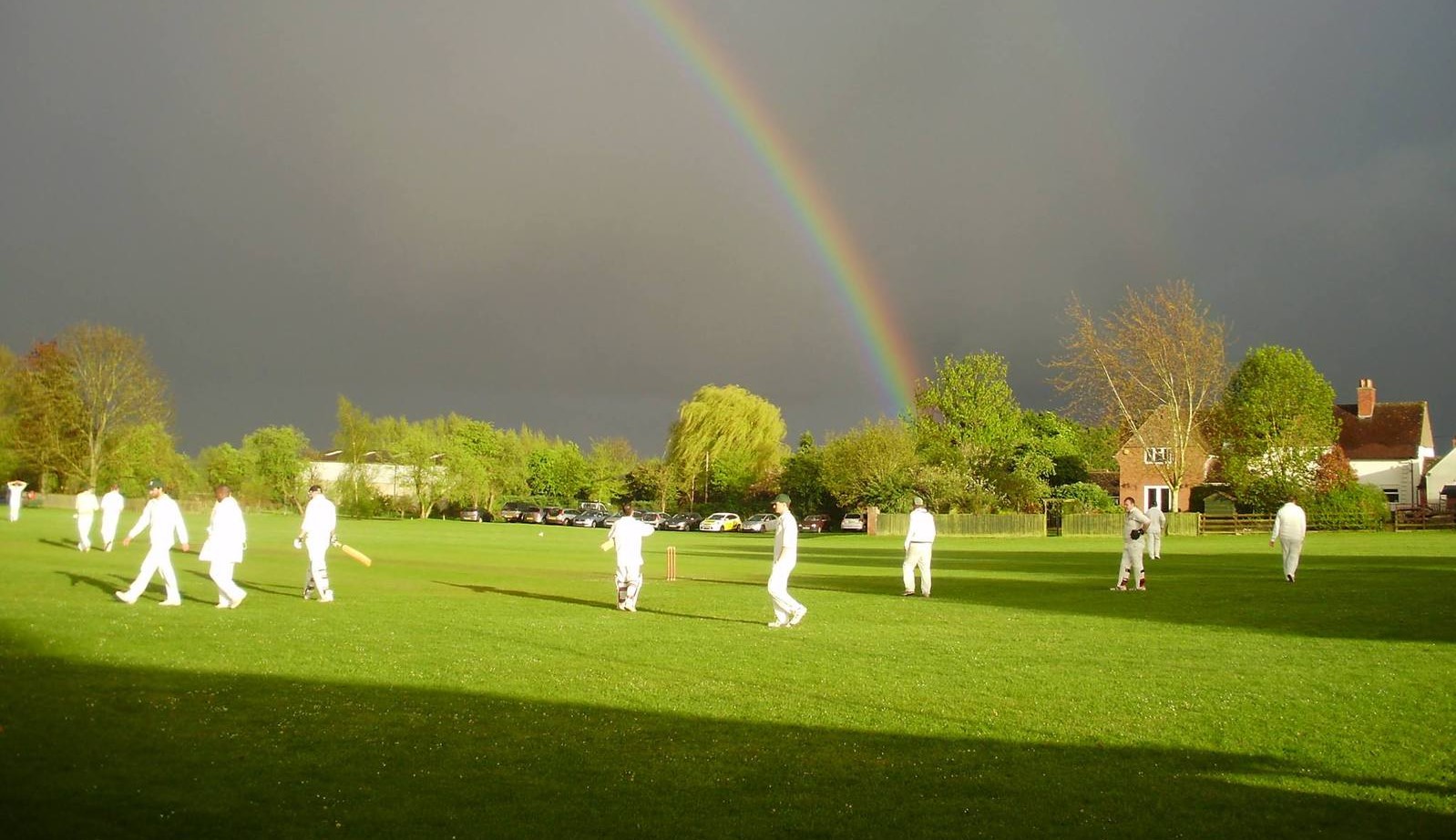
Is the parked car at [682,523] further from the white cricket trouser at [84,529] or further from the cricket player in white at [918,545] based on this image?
the cricket player in white at [918,545]

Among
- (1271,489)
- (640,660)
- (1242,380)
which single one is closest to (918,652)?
(640,660)

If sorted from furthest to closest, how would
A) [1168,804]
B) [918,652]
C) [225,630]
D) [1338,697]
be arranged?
1. [225,630]
2. [918,652]
3. [1338,697]
4. [1168,804]

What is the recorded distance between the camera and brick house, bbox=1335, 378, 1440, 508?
9144cm

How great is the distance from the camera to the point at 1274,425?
7138cm

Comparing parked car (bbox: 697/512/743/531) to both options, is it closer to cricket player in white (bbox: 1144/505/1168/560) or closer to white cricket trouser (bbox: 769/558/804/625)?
cricket player in white (bbox: 1144/505/1168/560)

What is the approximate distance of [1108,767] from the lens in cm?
847

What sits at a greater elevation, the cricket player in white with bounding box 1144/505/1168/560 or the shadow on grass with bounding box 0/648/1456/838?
the cricket player in white with bounding box 1144/505/1168/560

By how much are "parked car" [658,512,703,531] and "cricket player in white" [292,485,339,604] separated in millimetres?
65331

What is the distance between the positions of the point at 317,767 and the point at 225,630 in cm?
849

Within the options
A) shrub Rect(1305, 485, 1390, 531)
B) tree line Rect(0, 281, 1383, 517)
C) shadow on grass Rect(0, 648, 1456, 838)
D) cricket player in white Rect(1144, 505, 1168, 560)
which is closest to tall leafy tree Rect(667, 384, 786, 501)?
tree line Rect(0, 281, 1383, 517)

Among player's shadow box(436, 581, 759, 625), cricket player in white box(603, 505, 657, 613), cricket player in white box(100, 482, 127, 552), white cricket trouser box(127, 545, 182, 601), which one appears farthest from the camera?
cricket player in white box(100, 482, 127, 552)

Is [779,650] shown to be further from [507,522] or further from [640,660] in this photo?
[507,522]

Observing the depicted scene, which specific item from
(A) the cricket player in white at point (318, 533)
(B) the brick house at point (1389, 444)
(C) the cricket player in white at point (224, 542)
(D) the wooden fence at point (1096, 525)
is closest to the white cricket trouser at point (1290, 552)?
(A) the cricket player in white at point (318, 533)

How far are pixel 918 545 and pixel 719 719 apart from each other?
44.9 feet
